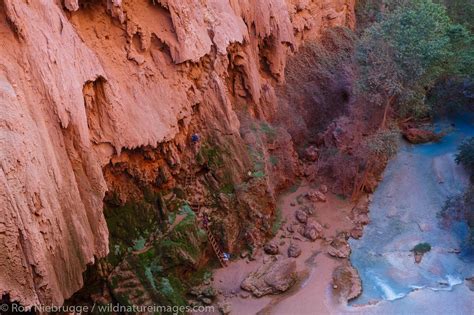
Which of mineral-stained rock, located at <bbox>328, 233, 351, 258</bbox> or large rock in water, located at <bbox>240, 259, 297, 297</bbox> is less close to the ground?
large rock in water, located at <bbox>240, 259, 297, 297</bbox>

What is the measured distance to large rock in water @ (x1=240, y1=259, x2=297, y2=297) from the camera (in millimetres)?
16359

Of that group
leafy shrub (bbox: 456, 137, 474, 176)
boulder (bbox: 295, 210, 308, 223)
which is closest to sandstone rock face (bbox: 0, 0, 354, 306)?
boulder (bbox: 295, 210, 308, 223)

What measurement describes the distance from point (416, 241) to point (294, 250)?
5.09 m

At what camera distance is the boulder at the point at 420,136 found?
2530 centimetres

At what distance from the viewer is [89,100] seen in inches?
542

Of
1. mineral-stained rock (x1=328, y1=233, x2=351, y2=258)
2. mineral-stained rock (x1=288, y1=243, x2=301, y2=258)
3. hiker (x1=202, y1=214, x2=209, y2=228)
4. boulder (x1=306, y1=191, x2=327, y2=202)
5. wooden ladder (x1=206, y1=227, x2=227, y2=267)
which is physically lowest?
mineral-stained rock (x1=328, y1=233, x2=351, y2=258)

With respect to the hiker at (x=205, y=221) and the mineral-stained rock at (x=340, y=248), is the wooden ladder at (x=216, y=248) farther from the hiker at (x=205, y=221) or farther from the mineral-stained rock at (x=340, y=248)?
the mineral-stained rock at (x=340, y=248)

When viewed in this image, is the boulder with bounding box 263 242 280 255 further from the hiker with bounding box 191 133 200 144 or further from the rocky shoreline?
the hiker with bounding box 191 133 200 144

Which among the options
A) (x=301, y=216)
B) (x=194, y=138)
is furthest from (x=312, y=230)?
(x=194, y=138)

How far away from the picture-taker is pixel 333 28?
2870 centimetres

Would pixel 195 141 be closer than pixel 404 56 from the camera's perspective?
Yes

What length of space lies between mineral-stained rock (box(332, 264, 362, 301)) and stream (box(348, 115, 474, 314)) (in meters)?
0.25

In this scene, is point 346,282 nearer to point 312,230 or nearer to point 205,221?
point 312,230

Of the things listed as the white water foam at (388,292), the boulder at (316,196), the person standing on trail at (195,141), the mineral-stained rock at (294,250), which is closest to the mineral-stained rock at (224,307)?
the mineral-stained rock at (294,250)
